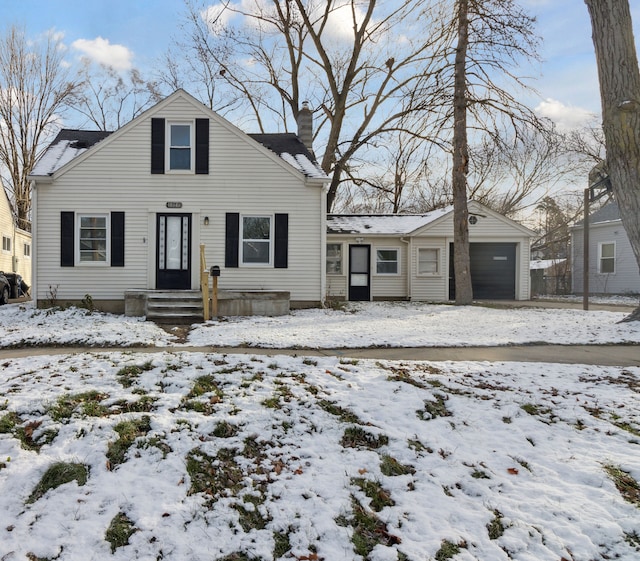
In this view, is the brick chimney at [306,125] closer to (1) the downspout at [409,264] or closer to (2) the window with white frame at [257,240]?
(2) the window with white frame at [257,240]

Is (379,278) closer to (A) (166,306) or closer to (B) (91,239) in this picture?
(A) (166,306)

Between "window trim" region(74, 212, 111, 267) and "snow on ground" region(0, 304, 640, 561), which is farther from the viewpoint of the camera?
"window trim" region(74, 212, 111, 267)

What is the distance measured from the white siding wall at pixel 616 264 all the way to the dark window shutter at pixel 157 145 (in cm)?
1891

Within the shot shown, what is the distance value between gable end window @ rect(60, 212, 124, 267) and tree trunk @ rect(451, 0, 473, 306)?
1006 cm

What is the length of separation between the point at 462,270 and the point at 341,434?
11553 mm

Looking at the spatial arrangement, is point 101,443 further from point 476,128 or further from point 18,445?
point 476,128

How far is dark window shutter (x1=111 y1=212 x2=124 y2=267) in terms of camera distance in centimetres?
1175

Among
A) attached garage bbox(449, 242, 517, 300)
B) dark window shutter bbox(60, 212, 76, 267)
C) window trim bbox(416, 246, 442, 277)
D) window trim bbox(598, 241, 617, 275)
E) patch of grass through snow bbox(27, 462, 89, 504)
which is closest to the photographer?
patch of grass through snow bbox(27, 462, 89, 504)

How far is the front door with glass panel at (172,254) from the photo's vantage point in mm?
11984

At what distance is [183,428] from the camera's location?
137 inches

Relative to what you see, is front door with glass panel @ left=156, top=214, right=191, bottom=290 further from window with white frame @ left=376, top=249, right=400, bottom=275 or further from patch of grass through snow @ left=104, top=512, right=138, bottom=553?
patch of grass through snow @ left=104, top=512, right=138, bottom=553

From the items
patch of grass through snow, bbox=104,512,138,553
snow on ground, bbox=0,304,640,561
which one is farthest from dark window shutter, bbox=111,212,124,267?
patch of grass through snow, bbox=104,512,138,553

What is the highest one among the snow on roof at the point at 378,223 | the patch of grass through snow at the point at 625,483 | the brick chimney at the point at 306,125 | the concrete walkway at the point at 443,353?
the brick chimney at the point at 306,125

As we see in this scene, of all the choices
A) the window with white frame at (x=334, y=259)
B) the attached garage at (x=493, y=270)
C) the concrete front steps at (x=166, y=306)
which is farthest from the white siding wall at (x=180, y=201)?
the attached garage at (x=493, y=270)
